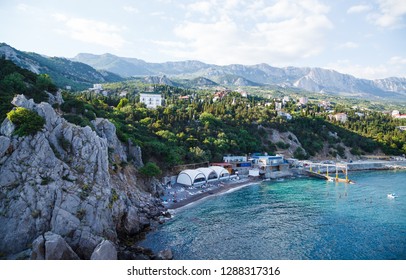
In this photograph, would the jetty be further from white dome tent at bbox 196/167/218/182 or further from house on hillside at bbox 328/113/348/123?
house on hillside at bbox 328/113/348/123

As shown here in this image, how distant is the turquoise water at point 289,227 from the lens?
2086cm

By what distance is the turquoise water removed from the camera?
20859 millimetres

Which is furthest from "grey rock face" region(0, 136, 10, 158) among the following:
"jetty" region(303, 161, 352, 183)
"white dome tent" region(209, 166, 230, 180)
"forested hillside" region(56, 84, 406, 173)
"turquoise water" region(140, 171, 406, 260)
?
"jetty" region(303, 161, 352, 183)

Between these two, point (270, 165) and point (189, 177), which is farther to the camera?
point (270, 165)

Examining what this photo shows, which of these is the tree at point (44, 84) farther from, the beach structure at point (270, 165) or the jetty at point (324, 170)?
the jetty at point (324, 170)

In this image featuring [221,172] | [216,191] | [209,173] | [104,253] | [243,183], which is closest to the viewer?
[104,253]

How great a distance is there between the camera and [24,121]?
72.2ft

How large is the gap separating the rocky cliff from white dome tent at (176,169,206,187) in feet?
41.7

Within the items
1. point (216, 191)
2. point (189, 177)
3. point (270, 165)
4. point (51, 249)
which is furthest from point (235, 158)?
point (51, 249)

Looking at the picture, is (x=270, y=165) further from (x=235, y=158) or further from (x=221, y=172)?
(x=221, y=172)

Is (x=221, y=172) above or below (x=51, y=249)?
below

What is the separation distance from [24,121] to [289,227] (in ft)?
74.1

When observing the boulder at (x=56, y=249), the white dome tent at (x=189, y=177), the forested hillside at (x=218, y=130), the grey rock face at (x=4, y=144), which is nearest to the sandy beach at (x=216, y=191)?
the white dome tent at (x=189, y=177)

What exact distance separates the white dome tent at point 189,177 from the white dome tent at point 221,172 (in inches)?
159
